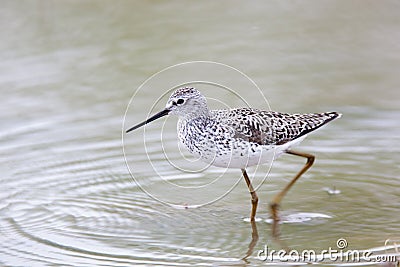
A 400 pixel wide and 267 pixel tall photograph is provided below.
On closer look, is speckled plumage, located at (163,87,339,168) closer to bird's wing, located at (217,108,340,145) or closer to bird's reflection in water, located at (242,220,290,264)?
bird's wing, located at (217,108,340,145)

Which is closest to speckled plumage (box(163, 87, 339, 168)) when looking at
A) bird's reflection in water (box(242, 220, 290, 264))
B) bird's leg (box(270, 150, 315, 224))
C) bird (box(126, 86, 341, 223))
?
bird (box(126, 86, 341, 223))

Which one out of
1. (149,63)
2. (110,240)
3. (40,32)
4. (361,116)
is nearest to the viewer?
(110,240)

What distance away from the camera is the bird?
7738 millimetres

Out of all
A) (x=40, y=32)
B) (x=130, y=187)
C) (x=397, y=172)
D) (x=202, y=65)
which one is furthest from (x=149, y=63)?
(x=397, y=172)

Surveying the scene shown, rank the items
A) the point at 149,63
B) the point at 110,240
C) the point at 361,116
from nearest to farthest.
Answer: the point at 110,240 < the point at 361,116 < the point at 149,63

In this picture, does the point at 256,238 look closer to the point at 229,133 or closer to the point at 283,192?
the point at 283,192

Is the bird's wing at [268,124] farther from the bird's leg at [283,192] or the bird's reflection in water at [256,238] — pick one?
the bird's reflection in water at [256,238]

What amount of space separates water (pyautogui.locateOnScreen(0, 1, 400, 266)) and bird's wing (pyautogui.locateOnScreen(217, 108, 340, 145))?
2.19ft

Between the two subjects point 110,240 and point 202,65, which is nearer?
point 110,240

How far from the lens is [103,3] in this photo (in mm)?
13961

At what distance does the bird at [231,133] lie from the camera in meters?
7.74

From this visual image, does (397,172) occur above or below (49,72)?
below

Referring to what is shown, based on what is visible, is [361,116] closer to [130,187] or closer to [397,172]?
[397,172]

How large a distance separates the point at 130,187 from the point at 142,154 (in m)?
0.86
